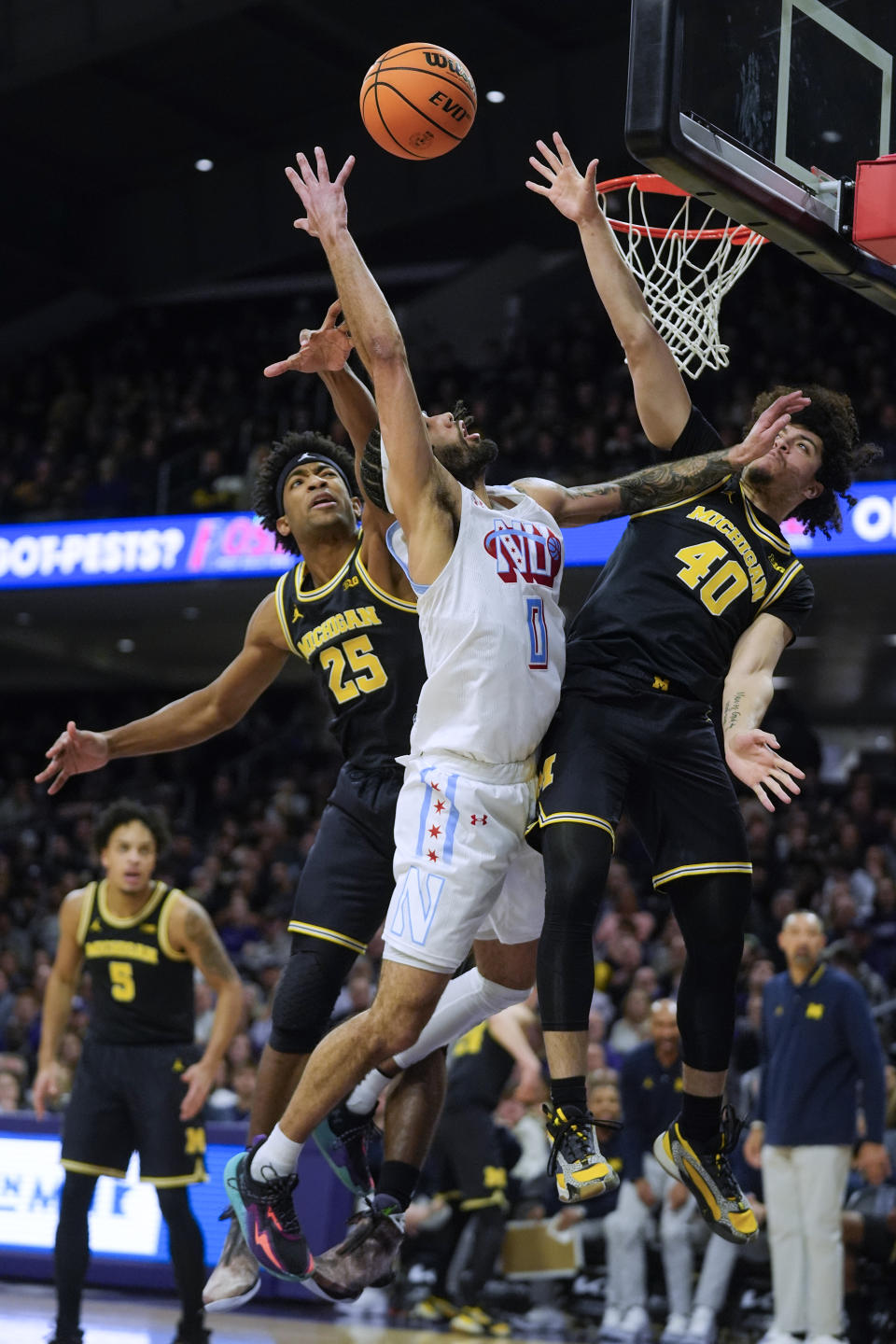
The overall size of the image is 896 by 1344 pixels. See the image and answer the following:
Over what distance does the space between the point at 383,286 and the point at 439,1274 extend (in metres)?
18.3

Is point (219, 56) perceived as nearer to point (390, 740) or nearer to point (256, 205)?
point (256, 205)

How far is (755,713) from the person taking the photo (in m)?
5.05

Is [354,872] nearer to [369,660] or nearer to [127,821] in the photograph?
[369,660]

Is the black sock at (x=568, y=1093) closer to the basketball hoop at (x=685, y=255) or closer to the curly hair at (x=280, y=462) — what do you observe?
the curly hair at (x=280, y=462)

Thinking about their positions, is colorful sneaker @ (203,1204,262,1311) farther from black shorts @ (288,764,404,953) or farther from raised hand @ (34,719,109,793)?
raised hand @ (34,719,109,793)

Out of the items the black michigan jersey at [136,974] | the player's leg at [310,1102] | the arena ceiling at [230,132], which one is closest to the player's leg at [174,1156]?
the black michigan jersey at [136,974]

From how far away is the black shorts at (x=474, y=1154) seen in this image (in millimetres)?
9391

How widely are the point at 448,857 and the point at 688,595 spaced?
1144mm

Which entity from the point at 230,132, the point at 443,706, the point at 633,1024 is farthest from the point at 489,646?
the point at 230,132

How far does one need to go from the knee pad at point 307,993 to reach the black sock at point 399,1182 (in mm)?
502

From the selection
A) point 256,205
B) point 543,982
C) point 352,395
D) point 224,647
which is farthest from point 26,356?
point 543,982

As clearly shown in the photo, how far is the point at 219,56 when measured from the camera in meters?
21.0

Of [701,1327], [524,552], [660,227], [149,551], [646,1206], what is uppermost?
[149,551]

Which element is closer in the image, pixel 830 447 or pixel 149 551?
pixel 830 447
